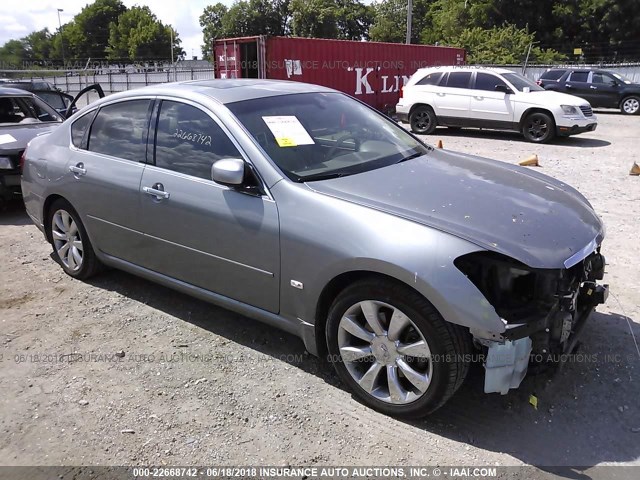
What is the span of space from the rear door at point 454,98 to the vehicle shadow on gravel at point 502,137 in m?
0.54

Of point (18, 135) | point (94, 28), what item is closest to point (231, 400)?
point (18, 135)

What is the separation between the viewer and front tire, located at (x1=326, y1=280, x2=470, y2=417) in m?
2.65

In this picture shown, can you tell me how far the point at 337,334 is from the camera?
3.01 metres

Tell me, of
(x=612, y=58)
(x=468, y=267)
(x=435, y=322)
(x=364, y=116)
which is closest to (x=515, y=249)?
(x=468, y=267)

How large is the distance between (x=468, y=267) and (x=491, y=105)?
11414 millimetres

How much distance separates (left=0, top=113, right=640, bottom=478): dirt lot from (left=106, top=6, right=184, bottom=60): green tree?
300 ft

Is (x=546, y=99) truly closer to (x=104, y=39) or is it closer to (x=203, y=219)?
A: (x=203, y=219)

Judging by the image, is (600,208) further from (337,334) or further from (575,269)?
(337,334)

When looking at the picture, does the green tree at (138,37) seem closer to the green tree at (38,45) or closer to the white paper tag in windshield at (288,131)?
the green tree at (38,45)

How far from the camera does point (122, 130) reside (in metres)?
4.17

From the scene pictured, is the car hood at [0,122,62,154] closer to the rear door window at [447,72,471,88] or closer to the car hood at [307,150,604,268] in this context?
the car hood at [307,150,604,268]

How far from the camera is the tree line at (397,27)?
3725 cm

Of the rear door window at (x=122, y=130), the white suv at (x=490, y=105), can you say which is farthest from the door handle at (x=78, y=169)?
the white suv at (x=490, y=105)

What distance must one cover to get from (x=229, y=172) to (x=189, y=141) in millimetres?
675
